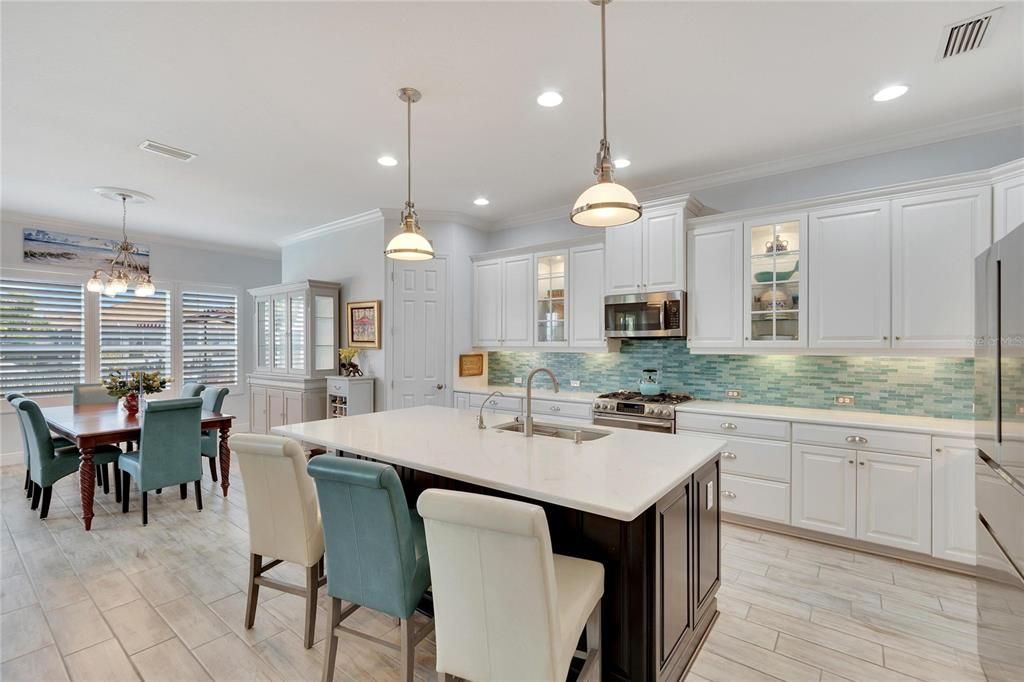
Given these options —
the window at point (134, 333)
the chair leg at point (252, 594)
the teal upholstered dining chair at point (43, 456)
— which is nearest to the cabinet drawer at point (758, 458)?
the chair leg at point (252, 594)

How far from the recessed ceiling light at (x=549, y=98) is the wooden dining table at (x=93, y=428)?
12.4ft

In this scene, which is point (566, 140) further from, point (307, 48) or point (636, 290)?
point (307, 48)

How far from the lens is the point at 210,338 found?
693 cm

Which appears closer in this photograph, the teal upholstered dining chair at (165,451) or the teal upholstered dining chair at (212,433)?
the teal upholstered dining chair at (165,451)

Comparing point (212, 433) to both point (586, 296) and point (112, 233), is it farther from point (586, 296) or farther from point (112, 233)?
Answer: point (586, 296)

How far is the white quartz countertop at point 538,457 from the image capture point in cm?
163

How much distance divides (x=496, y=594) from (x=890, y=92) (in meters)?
3.40

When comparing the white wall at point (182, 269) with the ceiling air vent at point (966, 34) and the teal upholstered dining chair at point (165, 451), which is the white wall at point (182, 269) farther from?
the ceiling air vent at point (966, 34)

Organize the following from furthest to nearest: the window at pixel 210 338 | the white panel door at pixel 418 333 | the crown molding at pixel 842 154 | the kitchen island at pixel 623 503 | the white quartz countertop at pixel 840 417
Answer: the window at pixel 210 338
the white panel door at pixel 418 333
the crown molding at pixel 842 154
the white quartz countertop at pixel 840 417
the kitchen island at pixel 623 503

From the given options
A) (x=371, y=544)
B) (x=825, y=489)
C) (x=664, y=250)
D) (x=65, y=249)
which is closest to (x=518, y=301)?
(x=664, y=250)

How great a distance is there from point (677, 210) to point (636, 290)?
0.75 meters

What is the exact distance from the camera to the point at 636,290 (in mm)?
4234

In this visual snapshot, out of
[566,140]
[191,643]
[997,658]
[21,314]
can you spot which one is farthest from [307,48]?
[21,314]

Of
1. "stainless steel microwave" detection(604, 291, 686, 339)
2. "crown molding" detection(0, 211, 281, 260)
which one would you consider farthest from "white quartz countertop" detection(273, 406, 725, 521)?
"crown molding" detection(0, 211, 281, 260)
